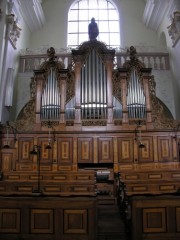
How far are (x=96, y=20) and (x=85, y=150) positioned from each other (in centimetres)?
735

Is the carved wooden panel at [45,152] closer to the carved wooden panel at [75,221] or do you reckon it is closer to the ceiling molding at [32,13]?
the carved wooden panel at [75,221]

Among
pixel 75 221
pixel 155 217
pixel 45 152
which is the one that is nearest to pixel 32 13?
pixel 45 152

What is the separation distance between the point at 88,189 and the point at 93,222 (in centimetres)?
157

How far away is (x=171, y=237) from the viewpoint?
15.8ft

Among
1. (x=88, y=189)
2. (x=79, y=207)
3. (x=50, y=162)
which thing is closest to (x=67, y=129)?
(x=50, y=162)

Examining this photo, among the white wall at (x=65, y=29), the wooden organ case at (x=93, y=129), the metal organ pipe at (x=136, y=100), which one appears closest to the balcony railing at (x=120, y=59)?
the white wall at (x=65, y=29)

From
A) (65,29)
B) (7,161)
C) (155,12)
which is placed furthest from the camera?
A: (65,29)

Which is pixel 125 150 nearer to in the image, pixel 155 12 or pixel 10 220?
pixel 10 220

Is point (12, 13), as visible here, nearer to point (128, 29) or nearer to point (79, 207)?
point (128, 29)

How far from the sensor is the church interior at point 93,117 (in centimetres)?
691

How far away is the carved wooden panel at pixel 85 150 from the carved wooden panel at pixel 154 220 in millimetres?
4497

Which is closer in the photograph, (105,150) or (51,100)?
(105,150)

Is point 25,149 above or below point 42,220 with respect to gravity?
above

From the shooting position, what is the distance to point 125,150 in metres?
9.32
